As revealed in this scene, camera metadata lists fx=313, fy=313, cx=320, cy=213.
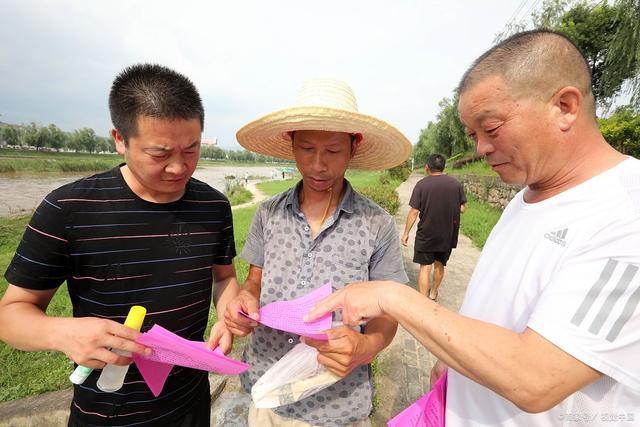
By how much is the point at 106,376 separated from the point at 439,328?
4.17 ft

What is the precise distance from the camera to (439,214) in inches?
201

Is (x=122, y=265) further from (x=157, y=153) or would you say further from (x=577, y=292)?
(x=577, y=292)

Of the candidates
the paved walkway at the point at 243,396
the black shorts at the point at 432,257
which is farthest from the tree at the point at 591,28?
the paved walkway at the point at 243,396

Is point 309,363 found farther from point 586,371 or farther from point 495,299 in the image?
point 586,371

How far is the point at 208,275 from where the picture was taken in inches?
68.4

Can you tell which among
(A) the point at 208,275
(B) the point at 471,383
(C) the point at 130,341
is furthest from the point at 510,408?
(A) the point at 208,275

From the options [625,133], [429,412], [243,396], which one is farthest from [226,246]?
[625,133]

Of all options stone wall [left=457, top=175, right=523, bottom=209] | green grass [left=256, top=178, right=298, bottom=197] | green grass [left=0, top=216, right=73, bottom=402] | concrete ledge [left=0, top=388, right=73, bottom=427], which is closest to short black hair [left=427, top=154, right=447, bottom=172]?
concrete ledge [left=0, top=388, right=73, bottom=427]

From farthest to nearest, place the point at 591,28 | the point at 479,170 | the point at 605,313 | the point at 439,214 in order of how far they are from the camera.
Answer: the point at 479,170 < the point at 591,28 < the point at 439,214 < the point at 605,313

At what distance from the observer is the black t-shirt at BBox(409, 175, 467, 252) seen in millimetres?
5113

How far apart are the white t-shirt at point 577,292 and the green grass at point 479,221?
761 cm

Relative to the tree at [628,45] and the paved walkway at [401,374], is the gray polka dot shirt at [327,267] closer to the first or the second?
the paved walkway at [401,374]

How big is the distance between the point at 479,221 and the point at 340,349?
35.8 ft

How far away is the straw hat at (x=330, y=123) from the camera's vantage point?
1507mm
